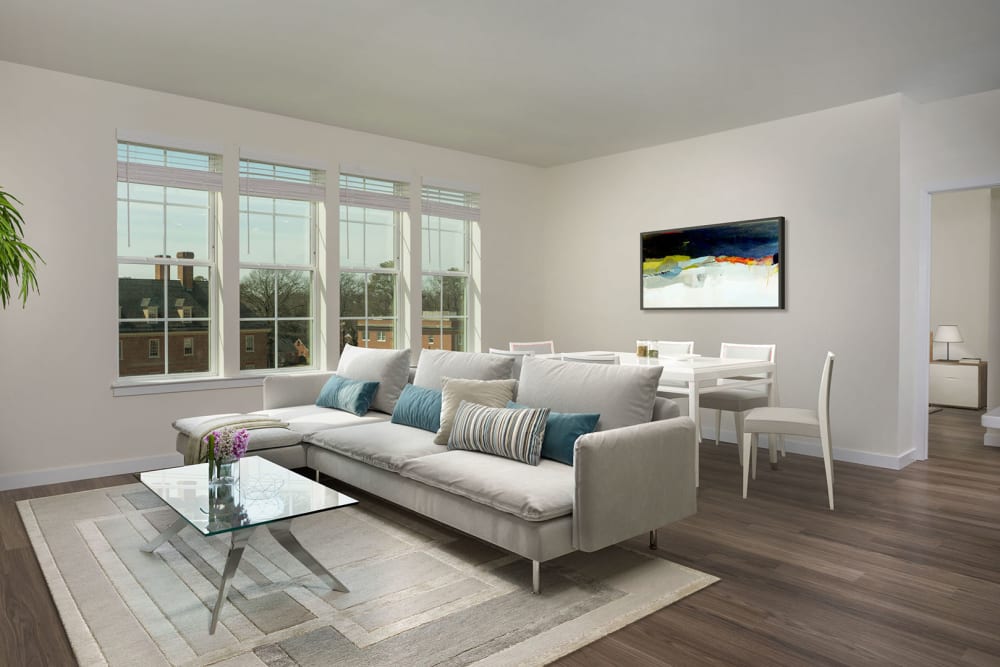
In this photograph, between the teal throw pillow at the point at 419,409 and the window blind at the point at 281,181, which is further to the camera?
the window blind at the point at 281,181

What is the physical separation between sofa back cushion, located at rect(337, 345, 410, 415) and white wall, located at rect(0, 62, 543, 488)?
3.86 ft

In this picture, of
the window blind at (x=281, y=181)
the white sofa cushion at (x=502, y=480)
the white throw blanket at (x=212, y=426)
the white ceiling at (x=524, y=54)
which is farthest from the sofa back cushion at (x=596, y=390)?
the window blind at (x=281, y=181)

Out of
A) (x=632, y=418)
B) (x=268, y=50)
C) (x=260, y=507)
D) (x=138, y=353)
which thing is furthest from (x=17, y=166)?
(x=632, y=418)

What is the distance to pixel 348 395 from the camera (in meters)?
4.79

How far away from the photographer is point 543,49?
4.14m

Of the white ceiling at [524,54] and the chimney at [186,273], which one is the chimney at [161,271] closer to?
the chimney at [186,273]

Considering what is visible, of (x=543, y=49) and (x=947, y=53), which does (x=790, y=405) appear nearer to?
(x=947, y=53)

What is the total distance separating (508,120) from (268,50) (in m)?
2.17

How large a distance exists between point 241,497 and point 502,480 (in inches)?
44.9

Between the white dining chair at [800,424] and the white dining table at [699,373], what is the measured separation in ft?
1.09

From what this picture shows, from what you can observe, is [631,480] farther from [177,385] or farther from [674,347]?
[177,385]

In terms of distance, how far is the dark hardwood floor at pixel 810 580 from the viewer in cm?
234

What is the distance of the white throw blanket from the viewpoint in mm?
4059

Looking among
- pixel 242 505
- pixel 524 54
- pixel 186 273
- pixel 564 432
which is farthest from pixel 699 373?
pixel 186 273
